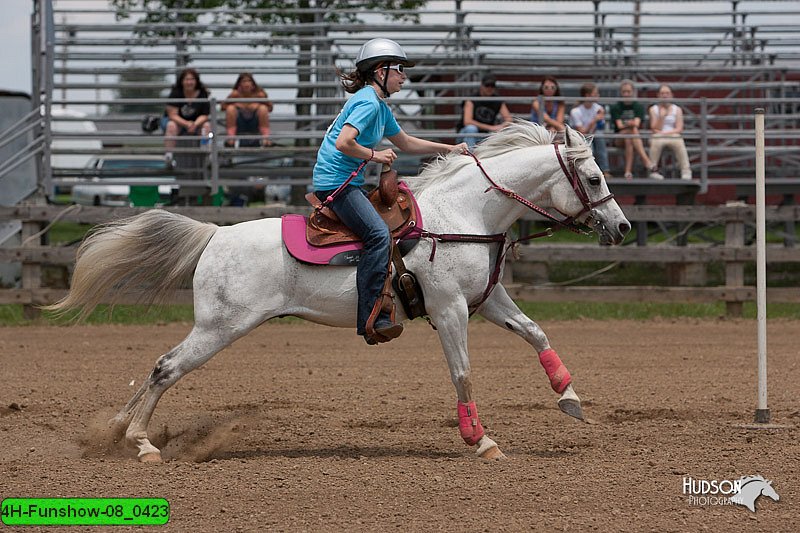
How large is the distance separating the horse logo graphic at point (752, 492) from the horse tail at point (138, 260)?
11.9 feet

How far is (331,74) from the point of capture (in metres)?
17.6

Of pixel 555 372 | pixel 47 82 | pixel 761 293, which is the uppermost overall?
pixel 47 82

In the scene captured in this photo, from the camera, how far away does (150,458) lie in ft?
21.5

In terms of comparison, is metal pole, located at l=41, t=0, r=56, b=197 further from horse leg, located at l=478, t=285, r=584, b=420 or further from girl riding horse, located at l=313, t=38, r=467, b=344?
horse leg, located at l=478, t=285, r=584, b=420

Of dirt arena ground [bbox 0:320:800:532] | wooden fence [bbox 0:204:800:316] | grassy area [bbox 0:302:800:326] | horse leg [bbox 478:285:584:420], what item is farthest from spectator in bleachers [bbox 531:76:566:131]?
horse leg [bbox 478:285:584:420]

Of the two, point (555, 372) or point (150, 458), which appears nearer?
point (150, 458)

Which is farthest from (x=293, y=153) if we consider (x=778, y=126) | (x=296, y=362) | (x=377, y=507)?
(x=377, y=507)

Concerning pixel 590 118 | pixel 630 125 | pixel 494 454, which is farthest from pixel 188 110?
pixel 494 454

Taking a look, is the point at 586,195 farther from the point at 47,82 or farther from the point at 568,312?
the point at 47,82

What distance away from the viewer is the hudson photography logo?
5340mm

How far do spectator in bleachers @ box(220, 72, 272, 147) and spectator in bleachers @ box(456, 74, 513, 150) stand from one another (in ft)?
9.15

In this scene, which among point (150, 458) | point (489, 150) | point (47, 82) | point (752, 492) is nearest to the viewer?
point (752, 492)

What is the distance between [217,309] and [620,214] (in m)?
2.62

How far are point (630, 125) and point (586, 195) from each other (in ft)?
28.6
